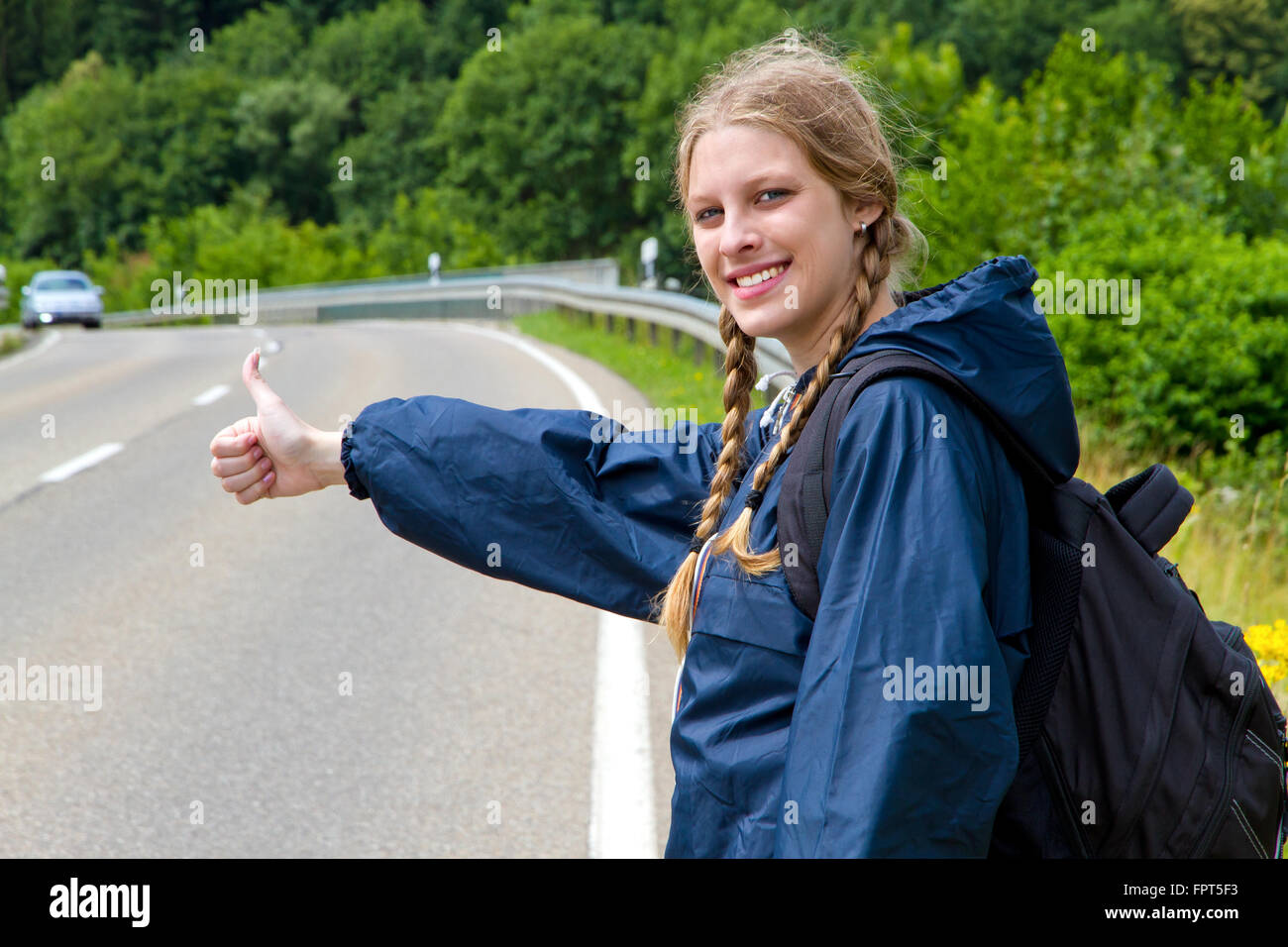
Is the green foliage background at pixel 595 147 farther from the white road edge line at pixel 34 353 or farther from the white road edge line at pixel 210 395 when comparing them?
the white road edge line at pixel 34 353

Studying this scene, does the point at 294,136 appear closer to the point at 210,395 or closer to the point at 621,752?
the point at 210,395

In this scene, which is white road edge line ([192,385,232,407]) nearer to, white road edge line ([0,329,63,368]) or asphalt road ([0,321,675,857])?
asphalt road ([0,321,675,857])

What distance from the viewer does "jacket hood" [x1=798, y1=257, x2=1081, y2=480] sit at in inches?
58.4

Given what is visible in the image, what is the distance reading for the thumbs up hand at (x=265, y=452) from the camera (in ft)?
7.38

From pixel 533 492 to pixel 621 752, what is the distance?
2.16 metres

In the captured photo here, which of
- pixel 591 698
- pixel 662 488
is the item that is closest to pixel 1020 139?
pixel 591 698

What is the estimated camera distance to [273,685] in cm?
488

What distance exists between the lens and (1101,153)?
1445 cm

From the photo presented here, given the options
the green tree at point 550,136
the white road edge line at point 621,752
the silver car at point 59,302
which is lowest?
the white road edge line at point 621,752

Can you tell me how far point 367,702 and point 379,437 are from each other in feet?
8.95

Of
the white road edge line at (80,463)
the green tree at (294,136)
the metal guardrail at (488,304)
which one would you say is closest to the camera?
the white road edge line at (80,463)

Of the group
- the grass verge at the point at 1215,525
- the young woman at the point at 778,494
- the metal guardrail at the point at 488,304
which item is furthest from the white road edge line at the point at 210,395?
the young woman at the point at 778,494

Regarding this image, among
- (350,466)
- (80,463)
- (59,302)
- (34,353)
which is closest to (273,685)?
(350,466)

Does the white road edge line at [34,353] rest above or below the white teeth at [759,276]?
above
